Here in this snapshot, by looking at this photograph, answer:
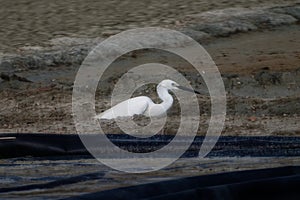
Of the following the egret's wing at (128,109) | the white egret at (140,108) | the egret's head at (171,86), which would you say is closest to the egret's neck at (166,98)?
the white egret at (140,108)

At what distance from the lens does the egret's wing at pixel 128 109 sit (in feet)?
29.4

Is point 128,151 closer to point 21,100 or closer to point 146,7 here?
point 21,100

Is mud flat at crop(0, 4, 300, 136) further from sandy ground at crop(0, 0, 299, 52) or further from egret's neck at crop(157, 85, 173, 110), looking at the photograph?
sandy ground at crop(0, 0, 299, 52)

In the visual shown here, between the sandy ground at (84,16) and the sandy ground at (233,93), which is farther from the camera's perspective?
the sandy ground at (84,16)

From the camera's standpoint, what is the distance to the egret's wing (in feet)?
29.4

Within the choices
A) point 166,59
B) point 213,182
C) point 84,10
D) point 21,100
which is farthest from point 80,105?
point 213,182

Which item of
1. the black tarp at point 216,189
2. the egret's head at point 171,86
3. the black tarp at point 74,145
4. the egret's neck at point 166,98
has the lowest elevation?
the black tarp at point 216,189

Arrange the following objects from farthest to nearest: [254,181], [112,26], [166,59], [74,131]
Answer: [112,26] → [166,59] → [74,131] → [254,181]

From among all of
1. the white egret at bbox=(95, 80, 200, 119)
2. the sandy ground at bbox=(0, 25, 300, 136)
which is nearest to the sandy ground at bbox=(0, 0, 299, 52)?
the sandy ground at bbox=(0, 25, 300, 136)

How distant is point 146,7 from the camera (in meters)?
14.0

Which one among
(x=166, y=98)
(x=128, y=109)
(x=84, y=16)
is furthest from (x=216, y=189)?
(x=84, y=16)

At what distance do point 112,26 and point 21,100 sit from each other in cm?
326

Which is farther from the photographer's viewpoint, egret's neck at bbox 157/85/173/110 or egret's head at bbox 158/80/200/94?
egret's head at bbox 158/80/200/94

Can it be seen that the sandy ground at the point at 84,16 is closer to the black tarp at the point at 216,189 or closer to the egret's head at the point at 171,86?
the egret's head at the point at 171,86
